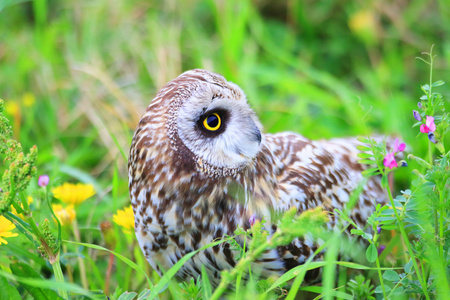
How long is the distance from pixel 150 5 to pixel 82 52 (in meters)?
0.85

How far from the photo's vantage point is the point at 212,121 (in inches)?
67.8

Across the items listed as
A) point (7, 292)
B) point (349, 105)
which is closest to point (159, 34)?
point (349, 105)

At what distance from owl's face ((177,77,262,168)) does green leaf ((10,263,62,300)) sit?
68 cm

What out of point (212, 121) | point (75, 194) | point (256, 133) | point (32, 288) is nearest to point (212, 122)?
point (212, 121)

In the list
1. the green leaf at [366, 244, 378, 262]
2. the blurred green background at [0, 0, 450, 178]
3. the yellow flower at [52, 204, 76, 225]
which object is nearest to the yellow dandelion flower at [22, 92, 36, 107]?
the blurred green background at [0, 0, 450, 178]

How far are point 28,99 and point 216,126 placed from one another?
2335 mm

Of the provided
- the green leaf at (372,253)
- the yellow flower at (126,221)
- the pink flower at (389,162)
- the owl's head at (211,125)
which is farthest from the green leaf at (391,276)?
the yellow flower at (126,221)

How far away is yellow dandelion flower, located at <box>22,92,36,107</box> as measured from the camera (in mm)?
3588

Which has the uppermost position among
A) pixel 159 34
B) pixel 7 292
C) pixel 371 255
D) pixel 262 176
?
pixel 159 34

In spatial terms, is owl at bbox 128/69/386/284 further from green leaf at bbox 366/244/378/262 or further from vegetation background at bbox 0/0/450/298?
vegetation background at bbox 0/0/450/298

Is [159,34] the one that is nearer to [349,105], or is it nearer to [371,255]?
[349,105]

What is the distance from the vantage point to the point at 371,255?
1605mm

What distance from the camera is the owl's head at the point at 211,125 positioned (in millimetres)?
1718

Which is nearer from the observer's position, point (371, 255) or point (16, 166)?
point (16, 166)
